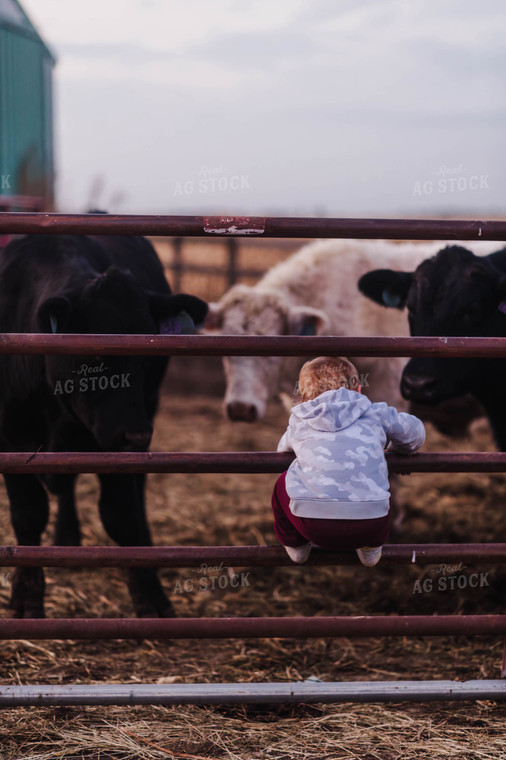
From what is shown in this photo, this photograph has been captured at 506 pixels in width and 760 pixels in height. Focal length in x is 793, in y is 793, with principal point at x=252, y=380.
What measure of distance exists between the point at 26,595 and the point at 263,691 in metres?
1.40

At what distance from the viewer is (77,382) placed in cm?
317

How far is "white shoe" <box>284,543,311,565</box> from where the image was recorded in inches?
93.4

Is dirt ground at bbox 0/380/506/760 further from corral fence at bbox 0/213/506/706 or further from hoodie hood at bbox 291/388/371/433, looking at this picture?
hoodie hood at bbox 291/388/371/433

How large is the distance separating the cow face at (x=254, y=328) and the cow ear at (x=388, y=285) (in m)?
1.09

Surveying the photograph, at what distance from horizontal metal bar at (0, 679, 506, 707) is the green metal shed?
8.70ft

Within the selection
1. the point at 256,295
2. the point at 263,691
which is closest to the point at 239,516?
the point at 256,295

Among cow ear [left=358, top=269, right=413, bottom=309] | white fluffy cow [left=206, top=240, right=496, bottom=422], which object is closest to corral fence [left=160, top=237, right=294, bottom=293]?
white fluffy cow [left=206, top=240, right=496, bottom=422]

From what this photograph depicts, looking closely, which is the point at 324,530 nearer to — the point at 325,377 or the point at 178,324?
the point at 325,377

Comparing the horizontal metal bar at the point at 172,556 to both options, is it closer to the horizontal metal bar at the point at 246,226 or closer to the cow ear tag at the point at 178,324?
the horizontal metal bar at the point at 246,226

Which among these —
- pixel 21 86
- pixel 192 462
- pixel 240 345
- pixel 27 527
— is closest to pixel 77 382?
pixel 27 527

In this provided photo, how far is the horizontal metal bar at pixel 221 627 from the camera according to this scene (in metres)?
2.46

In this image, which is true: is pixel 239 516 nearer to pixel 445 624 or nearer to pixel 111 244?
pixel 111 244

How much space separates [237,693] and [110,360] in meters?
1.35

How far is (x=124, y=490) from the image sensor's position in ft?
11.6
